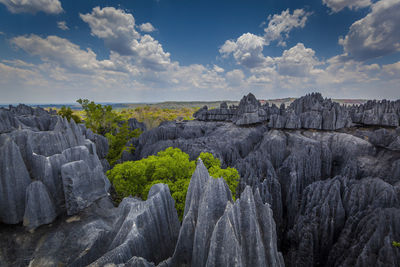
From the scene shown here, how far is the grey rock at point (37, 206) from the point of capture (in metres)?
12.5

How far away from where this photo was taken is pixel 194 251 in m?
7.88

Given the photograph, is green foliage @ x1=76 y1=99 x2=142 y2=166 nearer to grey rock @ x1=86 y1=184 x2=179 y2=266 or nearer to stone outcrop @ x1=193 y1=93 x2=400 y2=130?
grey rock @ x1=86 y1=184 x2=179 y2=266

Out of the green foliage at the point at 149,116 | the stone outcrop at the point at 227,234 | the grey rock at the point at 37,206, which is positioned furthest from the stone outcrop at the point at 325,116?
the grey rock at the point at 37,206

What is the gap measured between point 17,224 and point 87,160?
6105mm

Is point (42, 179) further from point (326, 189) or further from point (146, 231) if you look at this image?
point (326, 189)

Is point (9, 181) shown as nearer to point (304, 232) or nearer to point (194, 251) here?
point (194, 251)

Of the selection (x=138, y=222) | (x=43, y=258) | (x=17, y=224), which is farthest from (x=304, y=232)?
(x=17, y=224)

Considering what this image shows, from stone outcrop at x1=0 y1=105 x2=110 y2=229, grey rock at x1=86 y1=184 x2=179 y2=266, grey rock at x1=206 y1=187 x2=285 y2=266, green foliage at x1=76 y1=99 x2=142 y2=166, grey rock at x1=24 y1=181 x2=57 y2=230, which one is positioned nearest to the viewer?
grey rock at x1=206 y1=187 x2=285 y2=266

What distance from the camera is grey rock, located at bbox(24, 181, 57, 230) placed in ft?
40.9

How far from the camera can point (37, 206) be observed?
41.3 ft

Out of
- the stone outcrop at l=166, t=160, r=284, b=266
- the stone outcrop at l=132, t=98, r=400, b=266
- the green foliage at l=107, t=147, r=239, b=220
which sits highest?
the stone outcrop at l=166, t=160, r=284, b=266

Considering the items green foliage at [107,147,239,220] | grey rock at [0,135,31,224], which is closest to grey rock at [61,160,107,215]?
green foliage at [107,147,239,220]

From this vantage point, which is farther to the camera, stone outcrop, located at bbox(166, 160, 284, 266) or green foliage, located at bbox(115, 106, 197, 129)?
green foliage, located at bbox(115, 106, 197, 129)

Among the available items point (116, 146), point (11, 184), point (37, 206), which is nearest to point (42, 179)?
point (11, 184)
